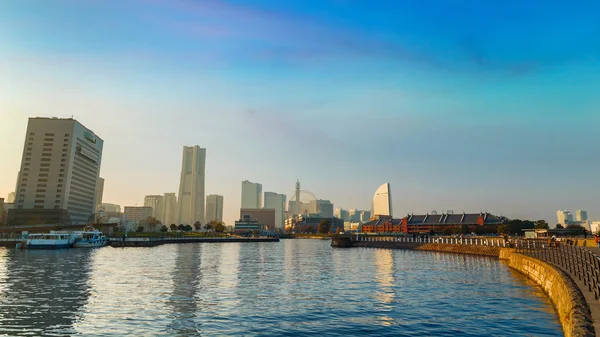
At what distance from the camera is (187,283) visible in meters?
43.4

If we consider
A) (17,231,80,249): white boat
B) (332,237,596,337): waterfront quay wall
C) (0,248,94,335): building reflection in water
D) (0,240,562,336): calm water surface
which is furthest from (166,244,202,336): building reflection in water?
(17,231,80,249): white boat

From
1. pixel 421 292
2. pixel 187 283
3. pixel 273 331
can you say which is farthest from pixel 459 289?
pixel 187 283

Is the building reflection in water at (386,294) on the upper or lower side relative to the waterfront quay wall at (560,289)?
lower

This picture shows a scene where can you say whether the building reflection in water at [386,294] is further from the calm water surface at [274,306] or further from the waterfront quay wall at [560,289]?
the waterfront quay wall at [560,289]

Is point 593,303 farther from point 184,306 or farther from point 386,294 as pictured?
point 184,306

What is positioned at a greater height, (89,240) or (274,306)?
(89,240)

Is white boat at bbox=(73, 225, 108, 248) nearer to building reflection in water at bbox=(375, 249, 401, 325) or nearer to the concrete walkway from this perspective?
building reflection in water at bbox=(375, 249, 401, 325)

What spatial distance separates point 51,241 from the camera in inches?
4643

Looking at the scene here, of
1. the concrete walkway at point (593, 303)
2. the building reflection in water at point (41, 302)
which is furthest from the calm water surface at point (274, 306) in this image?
the concrete walkway at point (593, 303)

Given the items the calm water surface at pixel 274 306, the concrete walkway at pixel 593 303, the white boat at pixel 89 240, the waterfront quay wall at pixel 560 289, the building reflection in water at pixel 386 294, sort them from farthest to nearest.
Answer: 1. the white boat at pixel 89 240
2. the building reflection in water at pixel 386 294
3. the calm water surface at pixel 274 306
4. the waterfront quay wall at pixel 560 289
5. the concrete walkway at pixel 593 303

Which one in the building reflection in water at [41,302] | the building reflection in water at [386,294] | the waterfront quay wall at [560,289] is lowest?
the building reflection in water at [41,302]

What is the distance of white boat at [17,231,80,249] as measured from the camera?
115 metres

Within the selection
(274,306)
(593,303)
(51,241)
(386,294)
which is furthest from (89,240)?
(593,303)

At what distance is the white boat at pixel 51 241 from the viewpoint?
11525cm
